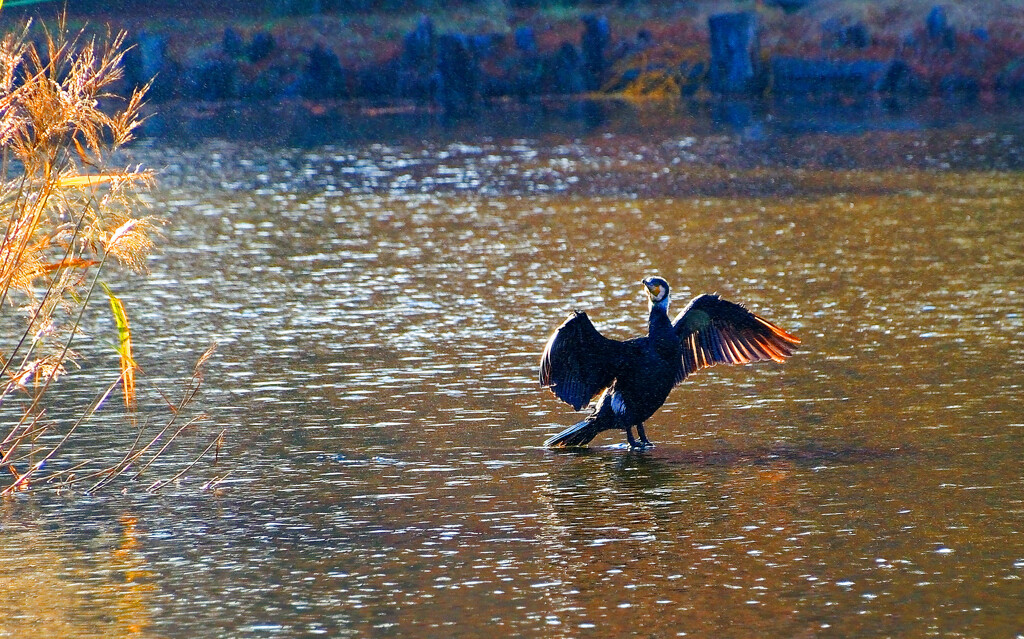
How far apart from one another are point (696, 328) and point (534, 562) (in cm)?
314

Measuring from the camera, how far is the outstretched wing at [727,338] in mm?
10773

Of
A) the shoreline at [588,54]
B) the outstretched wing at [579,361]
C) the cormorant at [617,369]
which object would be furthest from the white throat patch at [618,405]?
the shoreline at [588,54]

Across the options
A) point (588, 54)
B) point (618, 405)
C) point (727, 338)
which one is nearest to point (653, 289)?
point (618, 405)

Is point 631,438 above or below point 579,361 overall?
below

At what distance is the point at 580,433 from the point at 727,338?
1322mm

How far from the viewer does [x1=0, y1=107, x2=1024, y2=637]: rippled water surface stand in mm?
7586

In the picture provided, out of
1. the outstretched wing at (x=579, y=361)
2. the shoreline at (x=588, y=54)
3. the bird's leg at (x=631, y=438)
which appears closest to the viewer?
the outstretched wing at (x=579, y=361)

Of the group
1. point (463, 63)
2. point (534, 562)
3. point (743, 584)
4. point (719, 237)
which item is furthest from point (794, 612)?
point (463, 63)

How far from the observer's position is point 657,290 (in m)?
10.2

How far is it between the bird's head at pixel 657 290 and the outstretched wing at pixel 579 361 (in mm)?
369

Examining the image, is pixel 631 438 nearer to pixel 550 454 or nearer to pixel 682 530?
pixel 550 454

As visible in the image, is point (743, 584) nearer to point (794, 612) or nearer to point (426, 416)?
point (794, 612)

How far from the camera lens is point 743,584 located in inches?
305

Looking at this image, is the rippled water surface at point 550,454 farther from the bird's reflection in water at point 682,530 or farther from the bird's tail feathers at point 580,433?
the bird's tail feathers at point 580,433
